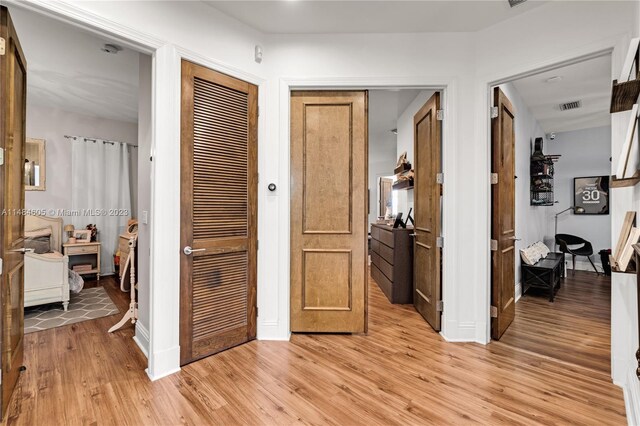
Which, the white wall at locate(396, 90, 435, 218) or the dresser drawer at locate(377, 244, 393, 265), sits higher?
the white wall at locate(396, 90, 435, 218)

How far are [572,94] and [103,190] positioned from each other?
749cm

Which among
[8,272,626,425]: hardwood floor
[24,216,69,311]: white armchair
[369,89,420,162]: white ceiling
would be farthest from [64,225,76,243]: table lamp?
[369,89,420,162]: white ceiling

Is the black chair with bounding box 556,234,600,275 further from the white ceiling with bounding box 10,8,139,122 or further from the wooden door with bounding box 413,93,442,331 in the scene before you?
the white ceiling with bounding box 10,8,139,122

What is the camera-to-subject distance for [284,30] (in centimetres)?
269

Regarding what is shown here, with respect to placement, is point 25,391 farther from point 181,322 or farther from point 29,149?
point 29,149

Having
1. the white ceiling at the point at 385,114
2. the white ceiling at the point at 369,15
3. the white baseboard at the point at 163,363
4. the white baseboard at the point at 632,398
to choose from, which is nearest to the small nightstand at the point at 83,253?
the white baseboard at the point at 163,363

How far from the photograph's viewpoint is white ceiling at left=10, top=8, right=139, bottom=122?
2859mm

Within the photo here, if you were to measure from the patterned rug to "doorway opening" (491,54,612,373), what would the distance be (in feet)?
13.7

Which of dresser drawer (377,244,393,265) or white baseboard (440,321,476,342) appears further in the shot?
dresser drawer (377,244,393,265)

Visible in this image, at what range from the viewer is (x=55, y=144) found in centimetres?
488

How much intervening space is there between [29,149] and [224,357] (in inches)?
189

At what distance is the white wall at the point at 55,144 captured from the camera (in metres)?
4.71

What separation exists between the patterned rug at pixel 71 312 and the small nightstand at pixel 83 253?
93cm

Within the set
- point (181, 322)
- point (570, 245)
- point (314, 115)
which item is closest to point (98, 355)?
point (181, 322)
